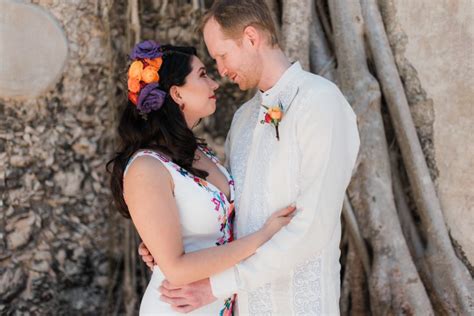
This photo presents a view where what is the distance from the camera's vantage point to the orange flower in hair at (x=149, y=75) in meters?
2.14

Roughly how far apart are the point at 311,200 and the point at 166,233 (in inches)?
17.5

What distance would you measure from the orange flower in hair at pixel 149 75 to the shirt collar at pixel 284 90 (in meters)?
0.37

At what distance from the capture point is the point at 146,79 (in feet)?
7.02

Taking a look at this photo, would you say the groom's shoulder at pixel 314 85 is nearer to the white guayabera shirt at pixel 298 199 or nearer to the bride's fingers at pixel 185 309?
the white guayabera shirt at pixel 298 199

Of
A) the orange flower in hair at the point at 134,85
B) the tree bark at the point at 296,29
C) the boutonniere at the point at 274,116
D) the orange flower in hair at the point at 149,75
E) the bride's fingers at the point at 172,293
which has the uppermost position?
the tree bark at the point at 296,29

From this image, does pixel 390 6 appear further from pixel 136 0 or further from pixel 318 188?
pixel 318 188

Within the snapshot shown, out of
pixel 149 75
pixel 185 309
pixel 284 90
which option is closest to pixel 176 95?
pixel 149 75

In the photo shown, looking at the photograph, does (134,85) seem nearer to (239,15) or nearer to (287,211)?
(239,15)

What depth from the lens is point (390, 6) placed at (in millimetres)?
3121

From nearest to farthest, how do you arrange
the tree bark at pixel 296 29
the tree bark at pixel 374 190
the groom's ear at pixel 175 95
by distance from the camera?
1. the groom's ear at pixel 175 95
2. the tree bark at pixel 374 190
3. the tree bark at pixel 296 29

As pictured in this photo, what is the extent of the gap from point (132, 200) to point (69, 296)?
1.40 meters

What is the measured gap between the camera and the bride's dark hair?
2148 millimetres

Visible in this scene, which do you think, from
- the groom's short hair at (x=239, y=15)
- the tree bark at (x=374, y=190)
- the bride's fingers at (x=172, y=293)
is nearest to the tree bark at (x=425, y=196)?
the tree bark at (x=374, y=190)

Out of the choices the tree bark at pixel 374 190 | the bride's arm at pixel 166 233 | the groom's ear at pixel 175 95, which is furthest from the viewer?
the tree bark at pixel 374 190
